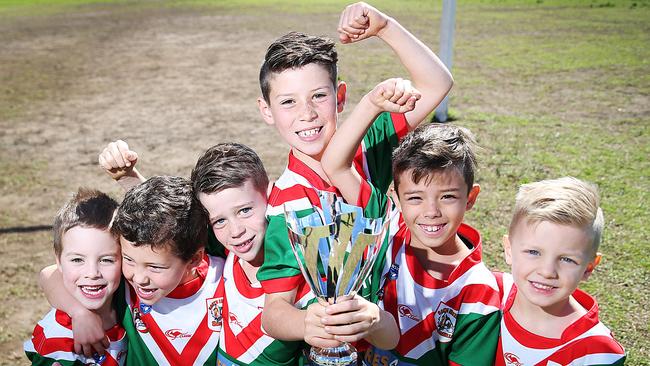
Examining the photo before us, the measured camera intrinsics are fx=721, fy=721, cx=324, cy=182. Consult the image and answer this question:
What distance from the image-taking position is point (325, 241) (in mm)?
1991

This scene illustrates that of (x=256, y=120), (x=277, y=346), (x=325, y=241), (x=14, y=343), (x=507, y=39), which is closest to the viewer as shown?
(x=325, y=241)

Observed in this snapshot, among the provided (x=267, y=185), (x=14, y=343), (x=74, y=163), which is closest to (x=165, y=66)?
(x=74, y=163)

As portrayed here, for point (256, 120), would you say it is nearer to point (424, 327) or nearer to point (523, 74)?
point (523, 74)

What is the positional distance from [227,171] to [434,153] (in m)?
0.79

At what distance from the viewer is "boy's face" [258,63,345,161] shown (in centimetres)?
245

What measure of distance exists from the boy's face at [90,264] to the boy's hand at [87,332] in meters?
0.04

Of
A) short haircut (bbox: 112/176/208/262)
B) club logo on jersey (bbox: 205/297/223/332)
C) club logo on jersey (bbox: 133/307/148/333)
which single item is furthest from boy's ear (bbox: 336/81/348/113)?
club logo on jersey (bbox: 133/307/148/333)

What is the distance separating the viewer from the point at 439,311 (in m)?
2.68

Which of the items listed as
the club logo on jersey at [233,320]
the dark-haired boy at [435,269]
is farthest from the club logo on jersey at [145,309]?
the dark-haired boy at [435,269]

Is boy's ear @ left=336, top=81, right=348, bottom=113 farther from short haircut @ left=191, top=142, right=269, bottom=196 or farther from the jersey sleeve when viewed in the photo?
short haircut @ left=191, top=142, right=269, bottom=196

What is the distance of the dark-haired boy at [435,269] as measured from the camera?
8.71 ft

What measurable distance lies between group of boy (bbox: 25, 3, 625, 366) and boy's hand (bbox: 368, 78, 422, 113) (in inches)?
0.6

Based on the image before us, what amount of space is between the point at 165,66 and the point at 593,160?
392 inches

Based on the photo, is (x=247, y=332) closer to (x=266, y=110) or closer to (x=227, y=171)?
(x=227, y=171)
